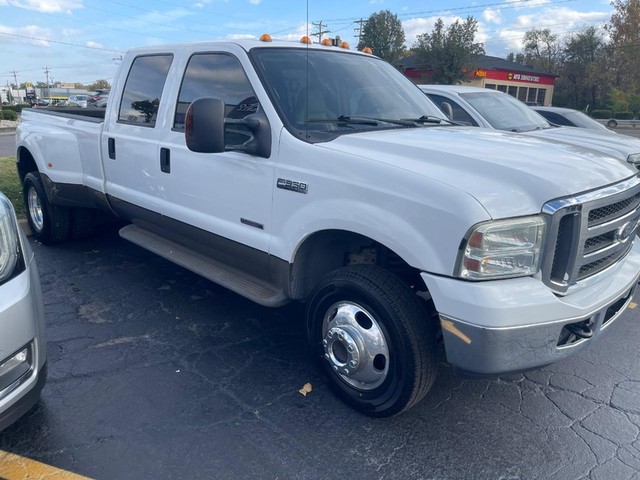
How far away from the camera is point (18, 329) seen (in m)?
2.41

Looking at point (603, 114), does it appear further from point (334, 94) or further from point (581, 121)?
point (334, 94)

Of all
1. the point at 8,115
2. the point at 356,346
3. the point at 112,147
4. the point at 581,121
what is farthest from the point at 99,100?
the point at 356,346

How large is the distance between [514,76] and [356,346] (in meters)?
47.9

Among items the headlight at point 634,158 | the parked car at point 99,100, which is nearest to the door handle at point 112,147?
the parked car at point 99,100

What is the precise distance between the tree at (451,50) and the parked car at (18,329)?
3455cm

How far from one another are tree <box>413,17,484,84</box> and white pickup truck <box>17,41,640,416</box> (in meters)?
32.1

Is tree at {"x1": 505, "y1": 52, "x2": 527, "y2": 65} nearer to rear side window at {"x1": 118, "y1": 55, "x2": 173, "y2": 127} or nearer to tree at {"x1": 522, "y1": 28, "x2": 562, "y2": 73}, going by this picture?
tree at {"x1": 522, "y1": 28, "x2": 562, "y2": 73}

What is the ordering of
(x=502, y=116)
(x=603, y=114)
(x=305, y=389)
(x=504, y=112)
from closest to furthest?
1. (x=305, y=389)
2. (x=502, y=116)
3. (x=504, y=112)
4. (x=603, y=114)

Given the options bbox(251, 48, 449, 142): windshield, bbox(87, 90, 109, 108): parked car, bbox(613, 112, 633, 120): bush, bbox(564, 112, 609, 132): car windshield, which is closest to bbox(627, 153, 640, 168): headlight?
bbox(251, 48, 449, 142): windshield

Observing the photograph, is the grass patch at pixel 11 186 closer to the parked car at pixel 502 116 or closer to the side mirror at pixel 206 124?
the side mirror at pixel 206 124

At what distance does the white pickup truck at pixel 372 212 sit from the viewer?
8.05ft

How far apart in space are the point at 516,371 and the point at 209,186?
2.31 meters

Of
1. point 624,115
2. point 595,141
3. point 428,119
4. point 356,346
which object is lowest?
point 624,115

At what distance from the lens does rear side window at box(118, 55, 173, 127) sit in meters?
4.36
